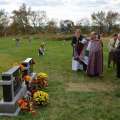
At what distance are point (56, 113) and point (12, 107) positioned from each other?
966 mm

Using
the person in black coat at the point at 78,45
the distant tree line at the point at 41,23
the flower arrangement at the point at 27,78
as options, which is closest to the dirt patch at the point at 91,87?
the flower arrangement at the point at 27,78

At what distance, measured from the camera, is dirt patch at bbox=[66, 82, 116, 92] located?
1106 centimetres

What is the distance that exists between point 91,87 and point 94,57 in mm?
2237

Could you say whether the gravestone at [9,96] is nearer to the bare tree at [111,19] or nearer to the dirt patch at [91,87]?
Result: the dirt patch at [91,87]

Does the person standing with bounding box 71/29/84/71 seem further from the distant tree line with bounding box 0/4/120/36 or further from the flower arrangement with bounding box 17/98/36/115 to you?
the distant tree line with bounding box 0/4/120/36

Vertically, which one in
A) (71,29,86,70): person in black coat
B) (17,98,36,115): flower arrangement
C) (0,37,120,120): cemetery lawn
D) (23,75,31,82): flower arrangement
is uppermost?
(71,29,86,70): person in black coat

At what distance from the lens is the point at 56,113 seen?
8312mm

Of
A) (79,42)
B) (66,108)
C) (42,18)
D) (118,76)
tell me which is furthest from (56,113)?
(42,18)

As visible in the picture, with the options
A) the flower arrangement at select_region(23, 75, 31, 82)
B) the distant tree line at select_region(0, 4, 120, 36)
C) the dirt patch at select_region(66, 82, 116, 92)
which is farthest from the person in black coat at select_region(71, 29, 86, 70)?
the distant tree line at select_region(0, 4, 120, 36)

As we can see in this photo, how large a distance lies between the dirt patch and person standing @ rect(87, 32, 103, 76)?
4.52ft

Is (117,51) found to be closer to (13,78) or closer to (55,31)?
(13,78)

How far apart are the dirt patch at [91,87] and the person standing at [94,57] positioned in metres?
1.38

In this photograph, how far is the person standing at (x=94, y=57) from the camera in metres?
13.4

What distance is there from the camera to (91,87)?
11.4 m
